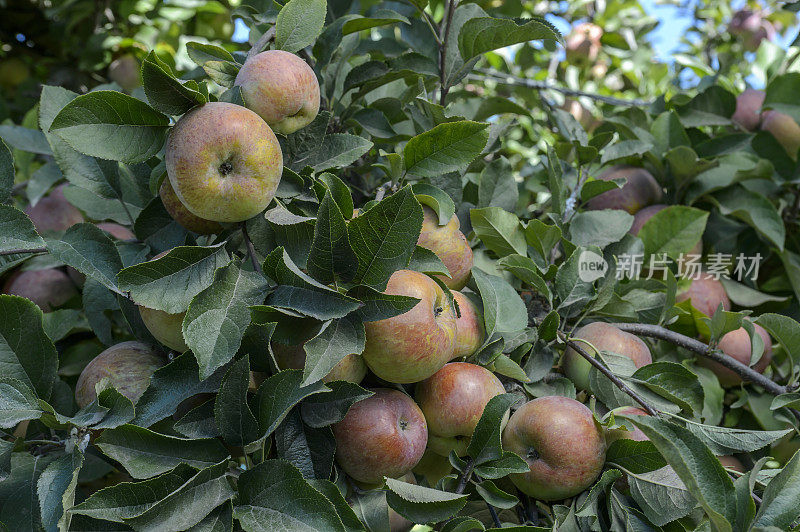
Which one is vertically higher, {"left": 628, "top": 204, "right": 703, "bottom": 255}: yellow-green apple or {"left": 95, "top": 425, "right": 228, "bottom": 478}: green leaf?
{"left": 95, "top": 425, "right": 228, "bottom": 478}: green leaf

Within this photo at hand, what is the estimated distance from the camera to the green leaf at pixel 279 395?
0.68 meters

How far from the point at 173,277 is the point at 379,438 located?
11.8 inches

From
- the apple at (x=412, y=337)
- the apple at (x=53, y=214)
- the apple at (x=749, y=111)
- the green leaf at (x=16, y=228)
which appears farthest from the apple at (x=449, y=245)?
the apple at (x=749, y=111)

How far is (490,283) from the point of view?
0.94 metres

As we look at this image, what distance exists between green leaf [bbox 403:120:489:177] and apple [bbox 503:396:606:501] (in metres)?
0.34

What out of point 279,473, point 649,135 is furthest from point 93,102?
point 649,135

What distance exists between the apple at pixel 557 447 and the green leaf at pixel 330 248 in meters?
A: 0.32

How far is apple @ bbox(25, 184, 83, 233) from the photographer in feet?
4.27

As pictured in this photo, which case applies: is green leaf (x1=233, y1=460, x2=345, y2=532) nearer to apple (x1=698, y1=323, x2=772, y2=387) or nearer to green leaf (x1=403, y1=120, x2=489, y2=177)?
green leaf (x1=403, y1=120, x2=489, y2=177)

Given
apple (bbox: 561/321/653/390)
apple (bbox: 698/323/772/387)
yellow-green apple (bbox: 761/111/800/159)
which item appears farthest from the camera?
yellow-green apple (bbox: 761/111/800/159)

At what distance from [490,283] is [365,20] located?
47 cm

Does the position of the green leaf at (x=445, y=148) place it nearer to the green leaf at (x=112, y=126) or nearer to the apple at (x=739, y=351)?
the green leaf at (x=112, y=126)

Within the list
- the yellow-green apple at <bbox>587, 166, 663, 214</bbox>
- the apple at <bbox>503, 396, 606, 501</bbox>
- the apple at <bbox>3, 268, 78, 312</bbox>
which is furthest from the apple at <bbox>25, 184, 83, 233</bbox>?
the yellow-green apple at <bbox>587, 166, 663, 214</bbox>

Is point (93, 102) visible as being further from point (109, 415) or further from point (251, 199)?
point (109, 415)
